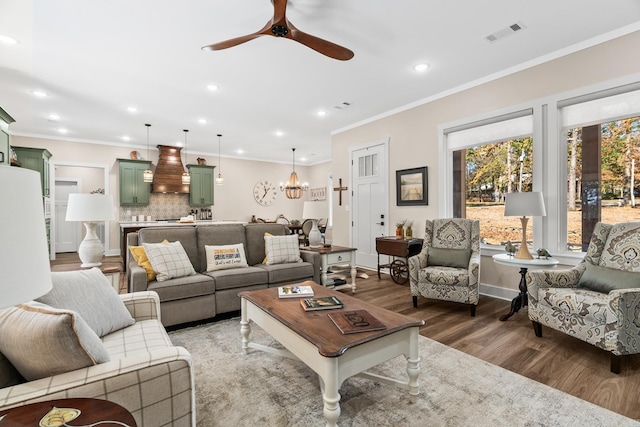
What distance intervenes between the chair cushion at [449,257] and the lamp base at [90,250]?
140 inches

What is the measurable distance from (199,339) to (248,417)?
1225mm

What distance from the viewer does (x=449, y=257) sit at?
3.65 metres

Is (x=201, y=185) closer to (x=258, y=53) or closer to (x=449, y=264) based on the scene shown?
(x=258, y=53)

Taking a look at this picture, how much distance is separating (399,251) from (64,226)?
28.5 feet

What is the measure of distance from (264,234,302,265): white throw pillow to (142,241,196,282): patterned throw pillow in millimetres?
898

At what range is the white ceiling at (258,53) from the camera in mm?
2605

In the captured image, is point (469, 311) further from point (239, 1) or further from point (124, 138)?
point (124, 138)

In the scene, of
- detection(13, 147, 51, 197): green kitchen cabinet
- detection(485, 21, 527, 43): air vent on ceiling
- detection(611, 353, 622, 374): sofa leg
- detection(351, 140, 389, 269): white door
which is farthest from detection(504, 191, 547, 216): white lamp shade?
detection(13, 147, 51, 197): green kitchen cabinet

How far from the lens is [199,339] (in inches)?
107

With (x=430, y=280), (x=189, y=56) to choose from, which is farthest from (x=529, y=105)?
(x=189, y=56)

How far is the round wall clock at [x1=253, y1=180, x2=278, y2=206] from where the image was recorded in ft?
31.4

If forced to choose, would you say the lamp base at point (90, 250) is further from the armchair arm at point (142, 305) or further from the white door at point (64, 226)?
the white door at point (64, 226)

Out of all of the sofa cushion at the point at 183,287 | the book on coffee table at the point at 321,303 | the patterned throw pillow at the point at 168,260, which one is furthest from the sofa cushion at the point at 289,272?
the book on coffee table at the point at 321,303

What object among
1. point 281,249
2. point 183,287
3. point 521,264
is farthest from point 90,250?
point 521,264
